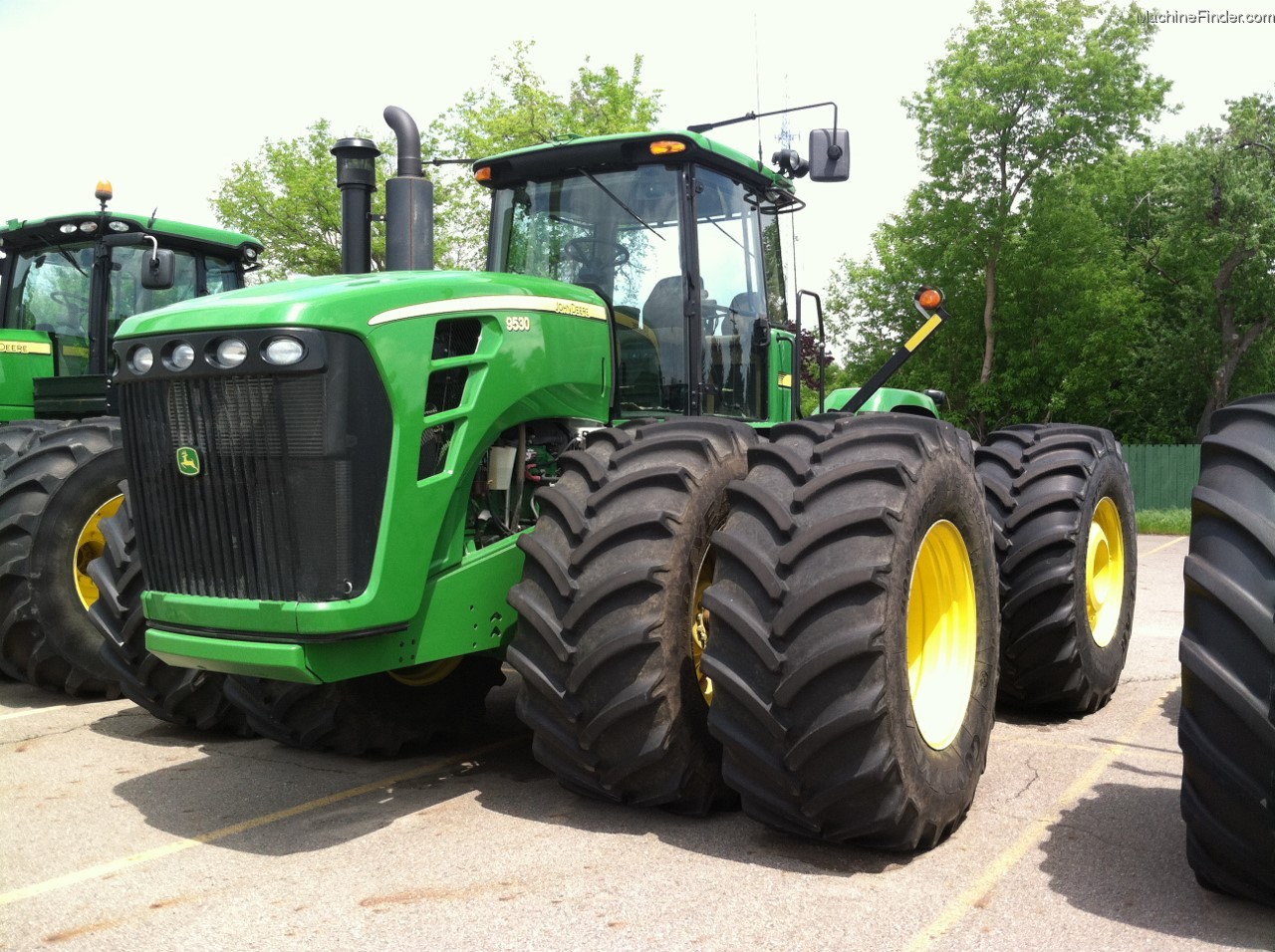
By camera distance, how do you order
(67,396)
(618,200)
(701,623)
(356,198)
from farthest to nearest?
(67,396) → (618,200) → (356,198) → (701,623)

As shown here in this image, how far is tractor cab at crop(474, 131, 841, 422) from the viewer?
5527 millimetres

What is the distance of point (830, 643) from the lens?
12.3 feet

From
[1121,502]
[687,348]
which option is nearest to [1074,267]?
[1121,502]

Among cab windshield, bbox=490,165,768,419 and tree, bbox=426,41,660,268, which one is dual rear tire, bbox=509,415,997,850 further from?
tree, bbox=426,41,660,268

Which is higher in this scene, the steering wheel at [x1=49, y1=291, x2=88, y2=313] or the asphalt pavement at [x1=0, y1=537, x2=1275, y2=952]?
the steering wheel at [x1=49, y1=291, x2=88, y2=313]

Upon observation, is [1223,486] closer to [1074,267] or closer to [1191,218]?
[1074,267]

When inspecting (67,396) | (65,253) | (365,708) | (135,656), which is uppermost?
(65,253)

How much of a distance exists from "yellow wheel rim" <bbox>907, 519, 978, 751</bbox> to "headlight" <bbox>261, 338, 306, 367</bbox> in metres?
2.36

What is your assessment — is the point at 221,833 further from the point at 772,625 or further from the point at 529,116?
the point at 529,116

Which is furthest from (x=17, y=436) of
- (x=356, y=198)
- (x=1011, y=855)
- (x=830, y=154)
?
(x=1011, y=855)

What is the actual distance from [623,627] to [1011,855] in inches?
60.9

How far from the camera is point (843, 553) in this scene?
3.84 m

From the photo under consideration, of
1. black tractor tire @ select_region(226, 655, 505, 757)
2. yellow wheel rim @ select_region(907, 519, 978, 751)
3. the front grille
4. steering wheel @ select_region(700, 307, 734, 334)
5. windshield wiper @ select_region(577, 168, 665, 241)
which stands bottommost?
black tractor tire @ select_region(226, 655, 505, 757)

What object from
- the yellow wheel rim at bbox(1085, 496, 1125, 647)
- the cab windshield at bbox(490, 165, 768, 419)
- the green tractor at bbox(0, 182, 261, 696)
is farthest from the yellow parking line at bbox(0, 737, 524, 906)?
the yellow wheel rim at bbox(1085, 496, 1125, 647)
